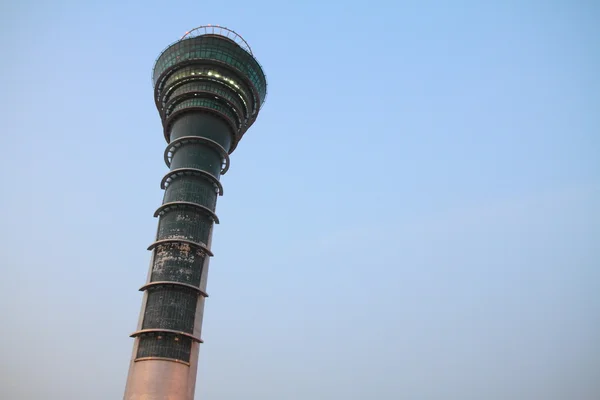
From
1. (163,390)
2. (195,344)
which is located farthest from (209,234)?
(163,390)

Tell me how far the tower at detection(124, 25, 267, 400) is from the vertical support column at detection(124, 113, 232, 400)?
4.9 inches

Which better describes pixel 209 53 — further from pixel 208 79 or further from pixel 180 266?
pixel 180 266

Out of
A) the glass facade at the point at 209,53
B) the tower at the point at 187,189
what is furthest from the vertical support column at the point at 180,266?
the glass facade at the point at 209,53

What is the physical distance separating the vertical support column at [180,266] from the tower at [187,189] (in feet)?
0.41

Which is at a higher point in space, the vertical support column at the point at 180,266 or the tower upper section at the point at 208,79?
the tower upper section at the point at 208,79

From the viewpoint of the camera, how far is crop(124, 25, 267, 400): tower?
6284cm

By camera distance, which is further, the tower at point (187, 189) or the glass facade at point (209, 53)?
the glass facade at point (209, 53)

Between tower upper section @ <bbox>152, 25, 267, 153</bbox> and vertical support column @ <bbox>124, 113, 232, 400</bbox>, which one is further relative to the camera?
tower upper section @ <bbox>152, 25, 267, 153</bbox>

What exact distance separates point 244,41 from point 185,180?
1161 inches

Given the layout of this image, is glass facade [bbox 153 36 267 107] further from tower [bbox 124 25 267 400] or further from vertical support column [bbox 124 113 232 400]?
vertical support column [bbox 124 113 232 400]

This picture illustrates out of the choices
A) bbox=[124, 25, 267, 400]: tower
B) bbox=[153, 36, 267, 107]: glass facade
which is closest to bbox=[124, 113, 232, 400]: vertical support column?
bbox=[124, 25, 267, 400]: tower

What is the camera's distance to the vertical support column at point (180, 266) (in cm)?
6200

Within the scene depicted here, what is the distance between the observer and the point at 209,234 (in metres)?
73.1

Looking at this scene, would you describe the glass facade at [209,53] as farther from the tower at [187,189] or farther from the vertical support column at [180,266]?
the vertical support column at [180,266]
